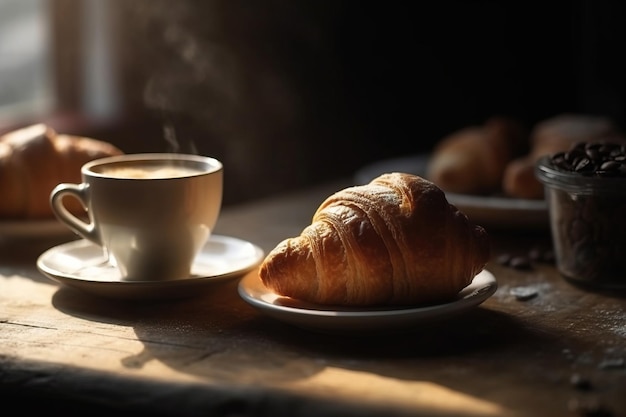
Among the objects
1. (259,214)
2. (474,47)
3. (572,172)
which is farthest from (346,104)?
(572,172)

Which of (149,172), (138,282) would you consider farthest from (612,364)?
(149,172)

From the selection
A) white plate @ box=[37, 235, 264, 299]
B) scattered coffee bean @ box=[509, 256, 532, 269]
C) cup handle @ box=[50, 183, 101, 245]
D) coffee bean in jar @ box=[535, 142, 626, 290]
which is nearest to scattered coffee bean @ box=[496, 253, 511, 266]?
scattered coffee bean @ box=[509, 256, 532, 269]

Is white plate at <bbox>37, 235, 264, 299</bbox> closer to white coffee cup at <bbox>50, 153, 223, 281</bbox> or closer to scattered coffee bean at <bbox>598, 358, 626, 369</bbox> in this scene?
white coffee cup at <bbox>50, 153, 223, 281</bbox>

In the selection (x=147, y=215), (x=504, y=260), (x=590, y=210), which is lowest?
(x=504, y=260)

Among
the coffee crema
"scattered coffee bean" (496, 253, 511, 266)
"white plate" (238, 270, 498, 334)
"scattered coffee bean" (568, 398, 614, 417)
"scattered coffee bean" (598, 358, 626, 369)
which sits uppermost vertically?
the coffee crema

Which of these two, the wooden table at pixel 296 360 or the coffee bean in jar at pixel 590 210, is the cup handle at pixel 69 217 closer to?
the wooden table at pixel 296 360

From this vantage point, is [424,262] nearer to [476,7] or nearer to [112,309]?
[112,309]

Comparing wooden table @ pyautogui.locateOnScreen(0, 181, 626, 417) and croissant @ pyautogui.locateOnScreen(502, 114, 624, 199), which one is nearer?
wooden table @ pyautogui.locateOnScreen(0, 181, 626, 417)

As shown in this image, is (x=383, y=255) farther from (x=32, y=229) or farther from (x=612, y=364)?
(x=32, y=229)
